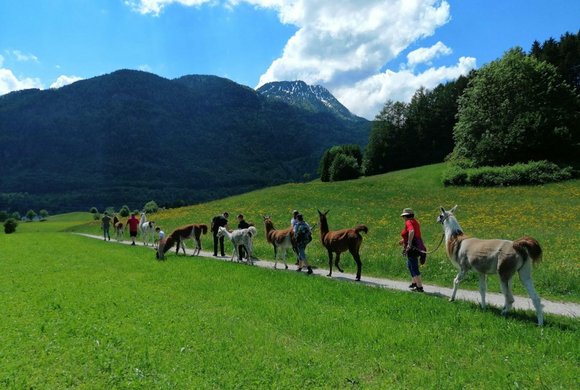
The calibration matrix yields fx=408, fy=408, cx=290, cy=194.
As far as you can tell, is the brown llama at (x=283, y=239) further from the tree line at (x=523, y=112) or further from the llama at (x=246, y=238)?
the tree line at (x=523, y=112)

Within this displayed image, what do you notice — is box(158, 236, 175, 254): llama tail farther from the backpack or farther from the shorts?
the shorts

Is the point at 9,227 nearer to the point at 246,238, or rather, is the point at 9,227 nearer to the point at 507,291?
the point at 246,238

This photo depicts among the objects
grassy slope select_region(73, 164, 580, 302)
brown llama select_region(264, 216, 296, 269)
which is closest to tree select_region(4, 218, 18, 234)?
grassy slope select_region(73, 164, 580, 302)

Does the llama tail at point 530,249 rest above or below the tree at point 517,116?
below

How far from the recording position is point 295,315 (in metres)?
10.2

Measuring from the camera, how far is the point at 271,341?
836 cm

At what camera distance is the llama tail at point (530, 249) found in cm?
943

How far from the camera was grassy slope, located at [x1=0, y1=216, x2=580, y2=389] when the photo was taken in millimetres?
6633

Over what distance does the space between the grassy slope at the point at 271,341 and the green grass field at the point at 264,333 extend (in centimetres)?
3

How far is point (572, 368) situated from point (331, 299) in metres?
6.49

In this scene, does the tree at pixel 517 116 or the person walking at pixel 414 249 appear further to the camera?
the tree at pixel 517 116

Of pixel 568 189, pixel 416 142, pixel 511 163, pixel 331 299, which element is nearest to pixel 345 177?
pixel 416 142

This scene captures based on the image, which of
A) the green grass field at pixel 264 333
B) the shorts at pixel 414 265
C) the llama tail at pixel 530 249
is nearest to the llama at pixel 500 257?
Result: the llama tail at pixel 530 249

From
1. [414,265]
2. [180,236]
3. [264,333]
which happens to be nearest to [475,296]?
[414,265]
